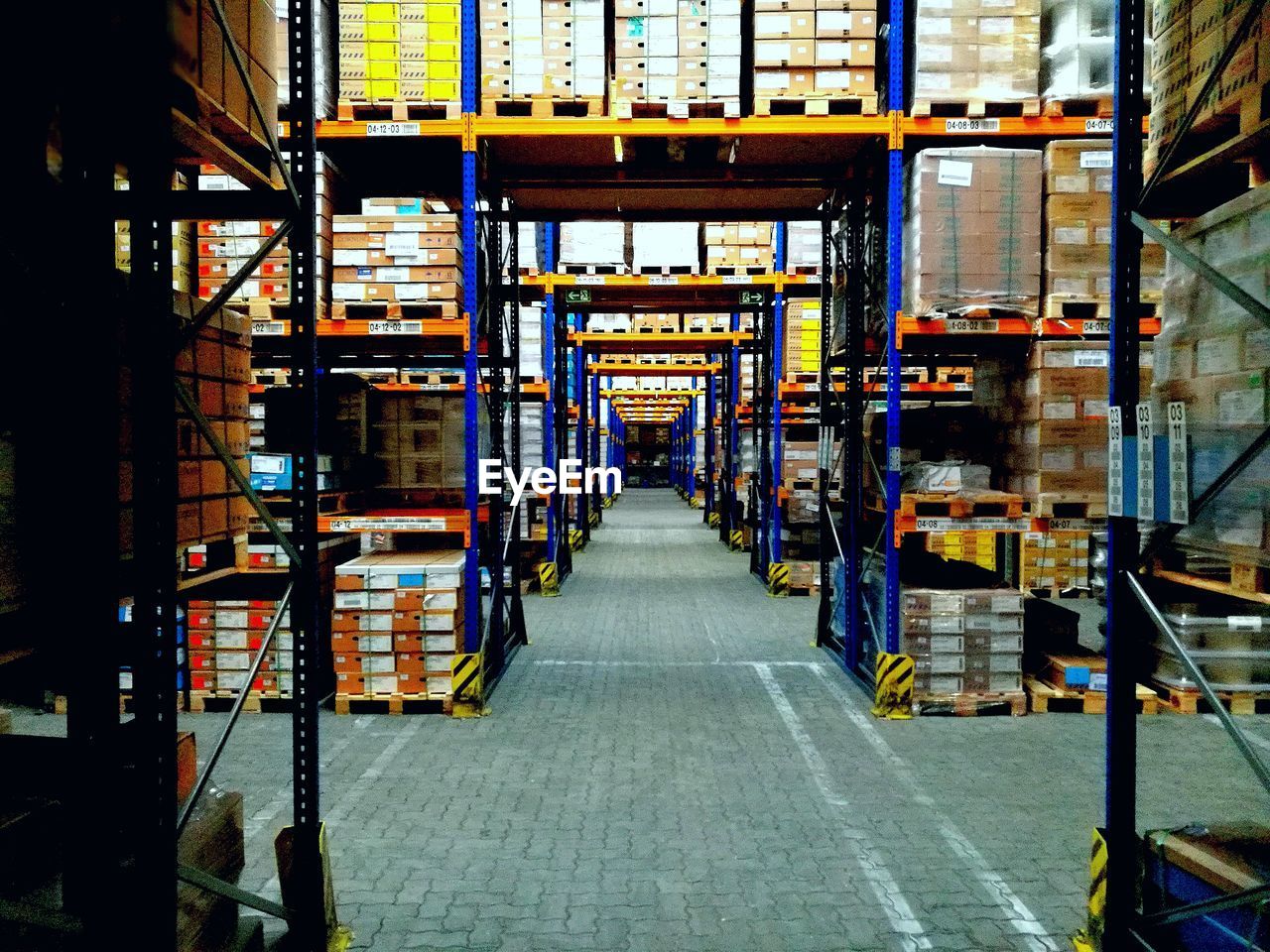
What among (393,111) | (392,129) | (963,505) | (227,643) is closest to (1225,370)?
(963,505)

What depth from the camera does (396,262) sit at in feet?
23.2

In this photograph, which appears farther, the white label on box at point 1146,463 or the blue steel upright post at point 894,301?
the blue steel upright post at point 894,301

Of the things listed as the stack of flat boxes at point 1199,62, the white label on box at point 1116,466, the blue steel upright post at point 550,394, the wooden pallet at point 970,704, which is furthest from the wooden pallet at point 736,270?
the white label on box at point 1116,466

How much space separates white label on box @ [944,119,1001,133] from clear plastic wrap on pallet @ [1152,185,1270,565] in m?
4.07

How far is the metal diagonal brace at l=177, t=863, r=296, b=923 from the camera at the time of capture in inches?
102

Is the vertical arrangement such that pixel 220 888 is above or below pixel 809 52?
below

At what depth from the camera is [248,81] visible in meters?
2.81

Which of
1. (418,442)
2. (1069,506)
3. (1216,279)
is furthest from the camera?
(418,442)

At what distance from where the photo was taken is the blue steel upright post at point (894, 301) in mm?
6797

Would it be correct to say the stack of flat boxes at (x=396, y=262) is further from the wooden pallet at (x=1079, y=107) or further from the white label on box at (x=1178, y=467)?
the white label on box at (x=1178, y=467)

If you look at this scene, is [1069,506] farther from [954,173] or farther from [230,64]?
[230,64]

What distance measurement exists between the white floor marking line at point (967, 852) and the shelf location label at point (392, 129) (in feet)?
18.4

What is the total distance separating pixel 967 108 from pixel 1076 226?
1220 millimetres

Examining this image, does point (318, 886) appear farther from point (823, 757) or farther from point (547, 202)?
point (547, 202)
